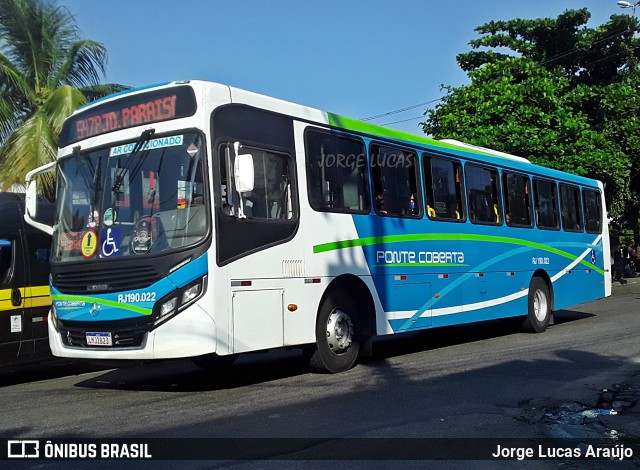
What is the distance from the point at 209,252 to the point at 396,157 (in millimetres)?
4201

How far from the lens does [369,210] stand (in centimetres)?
988

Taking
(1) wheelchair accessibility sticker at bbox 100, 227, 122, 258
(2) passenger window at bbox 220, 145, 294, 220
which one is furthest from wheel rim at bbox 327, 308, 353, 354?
(1) wheelchair accessibility sticker at bbox 100, 227, 122, 258

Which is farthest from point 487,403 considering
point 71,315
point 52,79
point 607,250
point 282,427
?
point 52,79

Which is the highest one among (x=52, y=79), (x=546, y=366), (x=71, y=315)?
(x=52, y=79)

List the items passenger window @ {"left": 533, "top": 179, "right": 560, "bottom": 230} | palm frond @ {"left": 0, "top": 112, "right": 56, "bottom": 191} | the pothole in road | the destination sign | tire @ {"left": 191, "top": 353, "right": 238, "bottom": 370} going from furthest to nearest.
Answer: palm frond @ {"left": 0, "top": 112, "right": 56, "bottom": 191} < passenger window @ {"left": 533, "top": 179, "right": 560, "bottom": 230} < tire @ {"left": 191, "top": 353, "right": 238, "bottom": 370} < the destination sign < the pothole in road

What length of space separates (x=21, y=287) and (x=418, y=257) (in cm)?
566

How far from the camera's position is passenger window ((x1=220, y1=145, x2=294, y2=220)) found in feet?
25.1

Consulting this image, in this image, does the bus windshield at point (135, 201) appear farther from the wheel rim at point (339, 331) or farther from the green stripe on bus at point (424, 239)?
the wheel rim at point (339, 331)

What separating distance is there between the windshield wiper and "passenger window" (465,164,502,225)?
20.5 ft

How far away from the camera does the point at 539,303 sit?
14.4 meters

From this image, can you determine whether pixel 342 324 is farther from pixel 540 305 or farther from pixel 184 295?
pixel 540 305

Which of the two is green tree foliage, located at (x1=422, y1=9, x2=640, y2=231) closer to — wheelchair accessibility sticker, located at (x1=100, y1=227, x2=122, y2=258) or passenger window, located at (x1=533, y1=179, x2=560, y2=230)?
passenger window, located at (x1=533, y1=179, x2=560, y2=230)

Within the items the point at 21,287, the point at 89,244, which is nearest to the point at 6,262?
the point at 21,287

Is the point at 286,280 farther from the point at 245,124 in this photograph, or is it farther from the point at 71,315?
the point at 71,315
